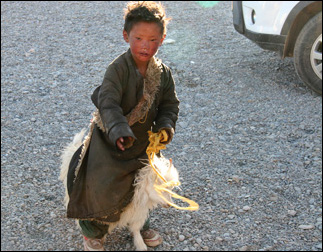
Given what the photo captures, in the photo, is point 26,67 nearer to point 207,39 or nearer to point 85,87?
point 85,87

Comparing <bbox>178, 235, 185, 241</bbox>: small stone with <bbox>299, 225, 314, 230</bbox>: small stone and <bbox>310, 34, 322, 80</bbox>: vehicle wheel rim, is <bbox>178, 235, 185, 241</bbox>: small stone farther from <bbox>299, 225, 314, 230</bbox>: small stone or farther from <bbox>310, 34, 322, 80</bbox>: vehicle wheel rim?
<bbox>310, 34, 322, 80</bbox>: vehicle wheel rim

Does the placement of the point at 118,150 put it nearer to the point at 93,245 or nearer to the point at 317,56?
the point at 93,245

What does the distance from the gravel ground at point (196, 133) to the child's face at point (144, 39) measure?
1262mm

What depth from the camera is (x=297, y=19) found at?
5.39 meters

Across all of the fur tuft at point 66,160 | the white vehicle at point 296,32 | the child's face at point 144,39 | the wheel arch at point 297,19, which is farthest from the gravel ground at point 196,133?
the child's face at point 144,39

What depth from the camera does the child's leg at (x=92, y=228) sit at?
9.17 feet

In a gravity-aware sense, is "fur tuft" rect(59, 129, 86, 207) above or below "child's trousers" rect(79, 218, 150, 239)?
above

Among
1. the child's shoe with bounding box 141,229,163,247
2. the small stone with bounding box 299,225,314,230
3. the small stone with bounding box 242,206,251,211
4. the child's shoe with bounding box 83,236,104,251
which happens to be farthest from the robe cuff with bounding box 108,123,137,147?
the small stone with bounding box 299,225,314,230

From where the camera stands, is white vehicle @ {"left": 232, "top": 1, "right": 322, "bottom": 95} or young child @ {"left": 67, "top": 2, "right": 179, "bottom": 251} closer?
young child @ {"left": 67, "top": 2, "right": 179, "bottom": 251}

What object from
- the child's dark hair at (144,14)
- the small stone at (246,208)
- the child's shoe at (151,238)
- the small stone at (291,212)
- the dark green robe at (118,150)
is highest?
the child's dark hair at (144,14)

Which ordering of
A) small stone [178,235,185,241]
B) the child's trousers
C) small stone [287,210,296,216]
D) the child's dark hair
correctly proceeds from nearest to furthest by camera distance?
the child's dark hair → the child's trousers → small stone [178,235,185,241] → small stone [287,210,296,216]

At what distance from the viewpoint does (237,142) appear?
4.39m

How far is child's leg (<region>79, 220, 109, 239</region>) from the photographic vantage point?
280cm

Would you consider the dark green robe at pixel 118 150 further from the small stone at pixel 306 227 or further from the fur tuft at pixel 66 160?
A: the small stone at pixel 306 227
